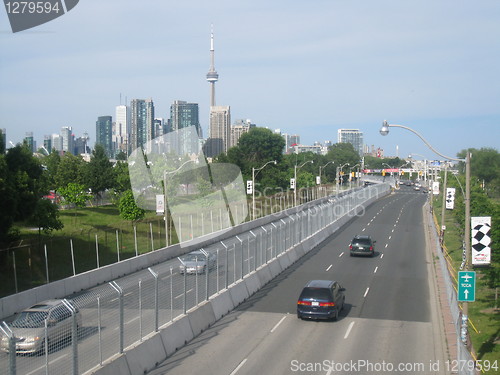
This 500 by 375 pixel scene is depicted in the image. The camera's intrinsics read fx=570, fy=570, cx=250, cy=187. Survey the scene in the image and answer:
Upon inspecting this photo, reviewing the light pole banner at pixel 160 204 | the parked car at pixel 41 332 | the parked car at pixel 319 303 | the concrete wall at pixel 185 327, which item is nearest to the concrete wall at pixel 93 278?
the light pole banner at pixel 160 204

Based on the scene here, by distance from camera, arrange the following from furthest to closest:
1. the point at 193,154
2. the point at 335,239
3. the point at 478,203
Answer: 1. the point at 193,154
2. the point at 335,239
3. the point at 478,203

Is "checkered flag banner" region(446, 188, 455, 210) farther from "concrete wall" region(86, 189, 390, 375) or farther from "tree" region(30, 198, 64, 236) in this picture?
"tree" region(30, 198, 64, 236)

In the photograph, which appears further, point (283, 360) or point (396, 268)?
point (396, 268)

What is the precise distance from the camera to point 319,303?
2172 cm

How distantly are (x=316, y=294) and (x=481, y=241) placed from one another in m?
6.78

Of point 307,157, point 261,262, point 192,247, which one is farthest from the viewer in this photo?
point 307,157

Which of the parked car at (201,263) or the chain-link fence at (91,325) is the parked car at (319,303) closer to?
the chain-link fence at (91,325)

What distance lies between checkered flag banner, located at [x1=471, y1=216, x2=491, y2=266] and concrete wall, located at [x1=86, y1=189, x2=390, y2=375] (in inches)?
369

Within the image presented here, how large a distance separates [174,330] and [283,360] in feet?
11.6

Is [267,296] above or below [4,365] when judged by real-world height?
below

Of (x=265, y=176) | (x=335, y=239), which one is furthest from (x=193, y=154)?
(x=335, y=239)

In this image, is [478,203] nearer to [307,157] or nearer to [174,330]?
[174,330]

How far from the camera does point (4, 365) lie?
39.5 ft

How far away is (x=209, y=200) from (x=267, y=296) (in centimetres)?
3171
